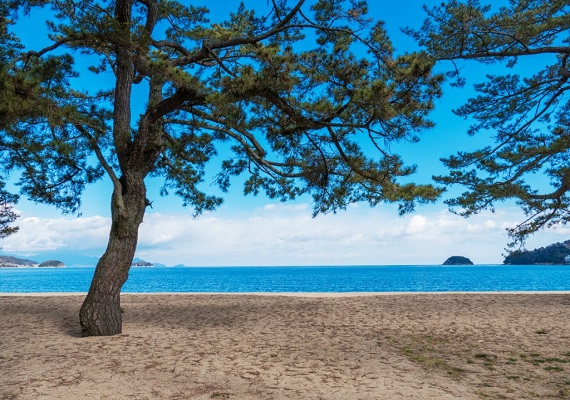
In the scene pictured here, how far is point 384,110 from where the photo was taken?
513cm

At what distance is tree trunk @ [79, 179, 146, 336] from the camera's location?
612cm

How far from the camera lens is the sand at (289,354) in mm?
4000

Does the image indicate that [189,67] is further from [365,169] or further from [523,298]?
[523,298]

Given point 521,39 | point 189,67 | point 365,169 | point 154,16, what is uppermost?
point 521,39

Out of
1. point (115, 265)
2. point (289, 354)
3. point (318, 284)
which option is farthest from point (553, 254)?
point (115, 265)

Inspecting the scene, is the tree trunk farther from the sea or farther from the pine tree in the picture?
Result: the sea

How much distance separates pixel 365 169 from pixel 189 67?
380cm

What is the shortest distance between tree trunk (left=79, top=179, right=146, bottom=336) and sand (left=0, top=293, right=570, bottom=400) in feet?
0.91

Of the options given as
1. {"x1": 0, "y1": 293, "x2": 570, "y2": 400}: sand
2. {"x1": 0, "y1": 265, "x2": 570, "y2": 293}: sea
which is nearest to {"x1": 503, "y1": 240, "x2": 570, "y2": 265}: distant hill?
{"x1": 0, "y1": 265, "x2": 570, "y2": 293}: sea

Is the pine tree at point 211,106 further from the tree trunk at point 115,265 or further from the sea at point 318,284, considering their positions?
the sea at point 318,284

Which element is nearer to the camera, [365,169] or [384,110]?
[384,110]

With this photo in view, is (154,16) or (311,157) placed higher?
(154,16)

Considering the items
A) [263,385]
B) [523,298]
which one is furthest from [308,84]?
[523,298]

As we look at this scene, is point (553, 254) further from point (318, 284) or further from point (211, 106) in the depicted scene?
point (211, 106)
